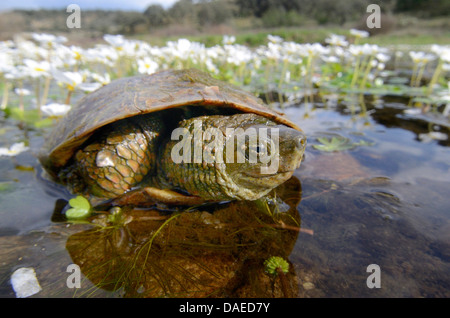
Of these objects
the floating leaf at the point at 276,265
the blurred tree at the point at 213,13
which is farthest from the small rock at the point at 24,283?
the blurred tree at the point at 213,13

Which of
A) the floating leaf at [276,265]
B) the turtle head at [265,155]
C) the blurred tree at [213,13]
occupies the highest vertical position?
the blurred tree at [213,13]

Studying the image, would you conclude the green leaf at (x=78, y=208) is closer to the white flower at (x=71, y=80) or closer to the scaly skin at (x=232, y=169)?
the scaly skin at (x=232, y=169)

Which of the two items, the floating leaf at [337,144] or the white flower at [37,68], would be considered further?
Answer: the white flower at [37,68]

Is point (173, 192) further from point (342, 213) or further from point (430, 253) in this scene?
point (430, 253)

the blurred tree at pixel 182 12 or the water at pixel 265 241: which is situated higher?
the blurred tree at pixel 182 12

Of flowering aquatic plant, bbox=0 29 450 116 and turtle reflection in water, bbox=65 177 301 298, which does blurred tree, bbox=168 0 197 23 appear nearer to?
flowering aquatic plant, bbox=0 29 450 116

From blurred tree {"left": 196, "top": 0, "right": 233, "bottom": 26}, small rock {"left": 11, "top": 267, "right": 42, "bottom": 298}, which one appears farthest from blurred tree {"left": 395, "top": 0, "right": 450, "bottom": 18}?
small rock {"left": 11, "top": 267, "right": 42, "bottom": 298}

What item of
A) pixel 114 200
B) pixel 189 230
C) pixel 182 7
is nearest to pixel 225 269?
pixel 189 230

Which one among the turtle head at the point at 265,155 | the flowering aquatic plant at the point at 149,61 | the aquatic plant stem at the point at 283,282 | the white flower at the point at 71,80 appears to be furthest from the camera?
the flowering aquatic plant at the point at 149,61
